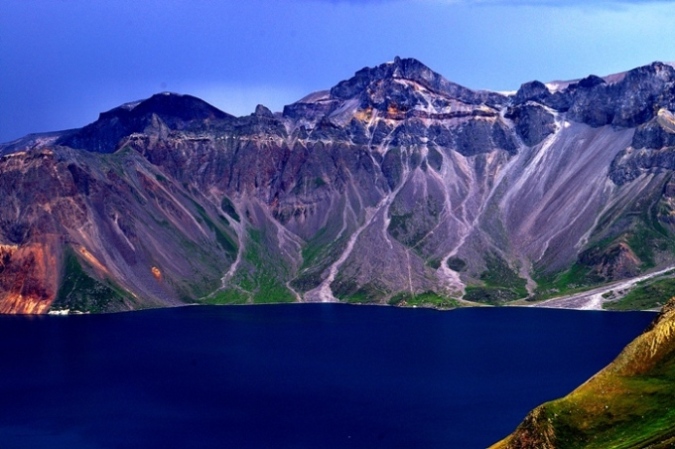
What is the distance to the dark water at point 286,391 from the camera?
12069 centimetres

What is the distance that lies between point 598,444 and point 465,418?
6434 centimetres

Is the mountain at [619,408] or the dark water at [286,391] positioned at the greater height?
the mountain at [619,408]

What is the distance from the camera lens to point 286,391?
148m

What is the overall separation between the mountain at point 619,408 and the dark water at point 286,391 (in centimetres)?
4581

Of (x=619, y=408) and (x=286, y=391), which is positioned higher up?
(x=619, y=408)

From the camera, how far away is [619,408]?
66375mm

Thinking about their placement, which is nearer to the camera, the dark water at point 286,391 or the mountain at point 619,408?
the mountain at point 619,408

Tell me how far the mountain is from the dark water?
45.8 metres

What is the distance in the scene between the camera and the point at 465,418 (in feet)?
414

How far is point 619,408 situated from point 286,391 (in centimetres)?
8813

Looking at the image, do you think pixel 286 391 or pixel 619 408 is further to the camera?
pixel 286 391

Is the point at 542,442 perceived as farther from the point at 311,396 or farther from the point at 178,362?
the point at 178,362

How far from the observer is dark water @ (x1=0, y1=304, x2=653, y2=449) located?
121m

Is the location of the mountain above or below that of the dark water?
above
